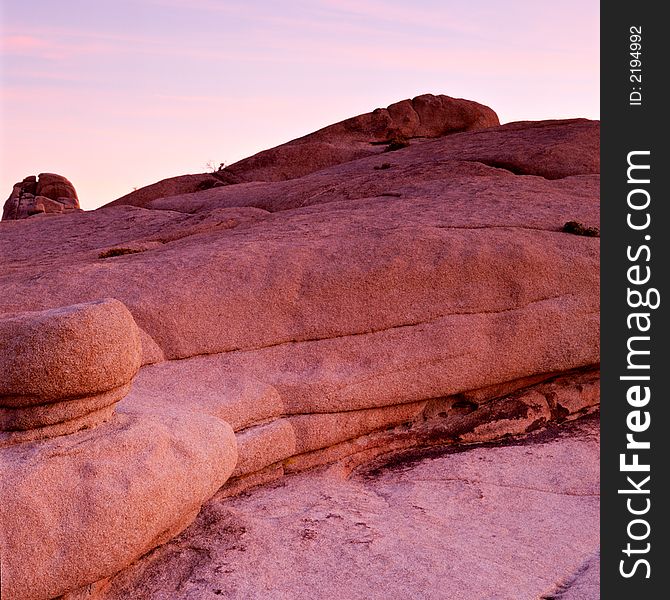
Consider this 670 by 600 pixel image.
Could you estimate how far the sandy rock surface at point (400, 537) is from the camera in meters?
7.16

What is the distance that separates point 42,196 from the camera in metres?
42.7

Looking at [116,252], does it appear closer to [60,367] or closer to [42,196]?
[60,367]

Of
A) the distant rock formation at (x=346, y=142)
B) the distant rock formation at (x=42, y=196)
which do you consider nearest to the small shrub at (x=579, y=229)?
the distant rock formation at (x=346, y=142)

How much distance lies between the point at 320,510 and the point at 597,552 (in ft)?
9.32

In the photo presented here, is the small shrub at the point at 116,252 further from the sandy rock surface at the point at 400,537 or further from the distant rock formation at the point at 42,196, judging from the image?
the distant rock formation at the point at 42,196

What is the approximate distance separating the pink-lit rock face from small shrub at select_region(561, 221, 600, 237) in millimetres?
175

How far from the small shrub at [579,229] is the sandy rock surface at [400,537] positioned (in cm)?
406

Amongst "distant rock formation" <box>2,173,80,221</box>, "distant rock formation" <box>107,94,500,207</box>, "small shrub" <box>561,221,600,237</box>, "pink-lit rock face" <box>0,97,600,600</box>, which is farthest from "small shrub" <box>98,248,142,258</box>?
"distant rock formation" <box>2,173,80,221</box>

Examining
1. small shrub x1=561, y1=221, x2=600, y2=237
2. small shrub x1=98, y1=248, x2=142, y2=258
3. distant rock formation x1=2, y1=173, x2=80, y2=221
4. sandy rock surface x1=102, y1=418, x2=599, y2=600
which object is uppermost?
distant rock formation x1=2, y1=173, x2=80, y2=221

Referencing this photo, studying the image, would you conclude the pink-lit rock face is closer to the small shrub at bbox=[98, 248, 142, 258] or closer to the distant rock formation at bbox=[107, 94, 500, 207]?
the small shrub at bbox=[98, 248, 142, 258]

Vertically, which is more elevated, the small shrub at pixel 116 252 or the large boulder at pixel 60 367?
the small shrub at pixel 116 252

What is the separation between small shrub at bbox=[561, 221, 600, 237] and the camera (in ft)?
Answer: 43.3

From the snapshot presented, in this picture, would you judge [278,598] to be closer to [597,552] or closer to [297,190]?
[597,552]

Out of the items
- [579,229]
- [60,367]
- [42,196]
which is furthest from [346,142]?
[60,367]
